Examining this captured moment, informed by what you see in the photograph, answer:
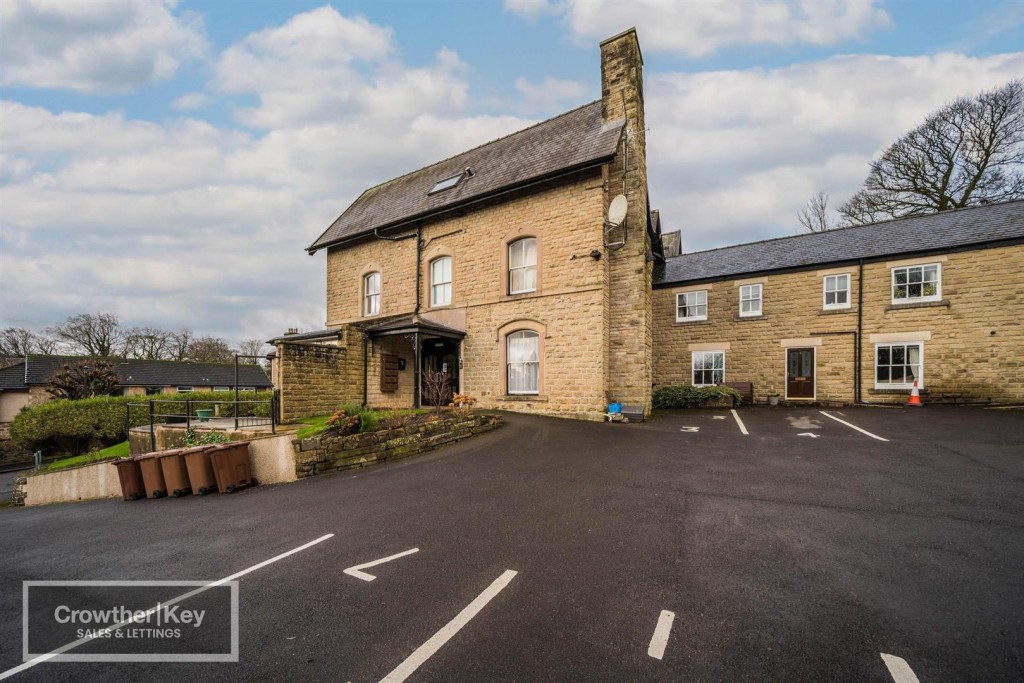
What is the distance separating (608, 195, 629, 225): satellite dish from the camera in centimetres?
1144

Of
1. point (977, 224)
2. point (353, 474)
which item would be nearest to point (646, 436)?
point (353, 474)

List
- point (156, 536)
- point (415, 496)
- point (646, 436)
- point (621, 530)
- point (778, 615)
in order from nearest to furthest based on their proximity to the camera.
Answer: point (778, 615) < point (621, 530) < point (156, 536) < point (415, 496) < point (646, 436)

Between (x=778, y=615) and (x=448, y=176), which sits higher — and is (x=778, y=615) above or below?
below

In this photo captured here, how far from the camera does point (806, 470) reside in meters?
6.20

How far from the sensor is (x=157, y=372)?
3541 cm

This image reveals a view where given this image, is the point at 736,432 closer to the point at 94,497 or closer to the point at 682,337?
the point at 682,337

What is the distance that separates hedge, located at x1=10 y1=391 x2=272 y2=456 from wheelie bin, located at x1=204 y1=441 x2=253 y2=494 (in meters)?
13.3

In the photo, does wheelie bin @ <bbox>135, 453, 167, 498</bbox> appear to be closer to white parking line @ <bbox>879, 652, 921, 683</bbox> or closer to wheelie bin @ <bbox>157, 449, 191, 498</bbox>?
wheelie bin @ <bbox>157, 449, 191, 498</bbox>

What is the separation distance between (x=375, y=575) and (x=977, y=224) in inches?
825

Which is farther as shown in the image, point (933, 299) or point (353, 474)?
point (933, 299)

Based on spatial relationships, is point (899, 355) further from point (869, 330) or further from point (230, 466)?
point (230, 466)

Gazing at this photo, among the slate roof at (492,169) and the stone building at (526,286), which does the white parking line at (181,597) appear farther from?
the slate roof at (492,169)

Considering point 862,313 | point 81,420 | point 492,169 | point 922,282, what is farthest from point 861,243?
point 81,420

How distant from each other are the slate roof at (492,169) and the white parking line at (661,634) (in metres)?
10.8
